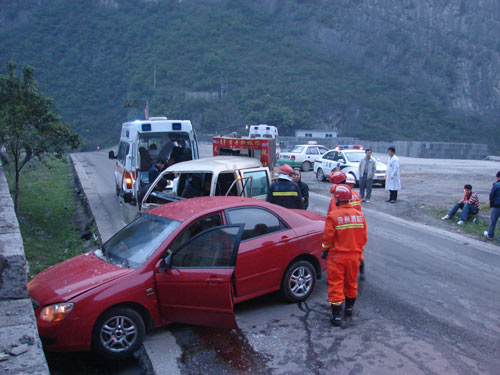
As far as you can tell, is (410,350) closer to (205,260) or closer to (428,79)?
(205,260)

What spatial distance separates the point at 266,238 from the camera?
5.54 m

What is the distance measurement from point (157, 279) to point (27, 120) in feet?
30.8

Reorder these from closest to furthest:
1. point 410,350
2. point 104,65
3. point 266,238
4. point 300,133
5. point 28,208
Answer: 1. point 410,350
2. point 266,238
3. point 28,208
4. point 300,133
5. point 104,65

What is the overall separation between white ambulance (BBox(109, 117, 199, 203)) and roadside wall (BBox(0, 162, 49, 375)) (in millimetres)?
6268

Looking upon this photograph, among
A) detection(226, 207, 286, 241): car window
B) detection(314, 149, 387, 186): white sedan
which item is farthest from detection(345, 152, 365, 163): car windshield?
detection(226, 207, 286, 241): car window

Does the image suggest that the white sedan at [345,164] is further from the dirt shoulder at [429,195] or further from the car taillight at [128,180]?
the car taillight at [128,180]

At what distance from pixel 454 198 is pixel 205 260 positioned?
1313 cm

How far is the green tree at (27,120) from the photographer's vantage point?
38.3 feet

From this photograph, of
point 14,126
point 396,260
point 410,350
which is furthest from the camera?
point 14,126

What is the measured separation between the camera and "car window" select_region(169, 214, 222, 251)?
489cm

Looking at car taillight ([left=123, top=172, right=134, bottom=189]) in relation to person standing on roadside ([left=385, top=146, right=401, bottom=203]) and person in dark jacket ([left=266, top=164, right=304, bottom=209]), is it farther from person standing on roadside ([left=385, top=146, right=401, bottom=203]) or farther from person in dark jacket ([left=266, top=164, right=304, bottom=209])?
person standing on roadside ([left=385, top=146, right=401, bottom=203])

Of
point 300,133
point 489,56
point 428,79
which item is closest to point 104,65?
point 300,133

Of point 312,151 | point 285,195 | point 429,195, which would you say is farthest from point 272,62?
point 285,195

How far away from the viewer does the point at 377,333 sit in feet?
16.4
